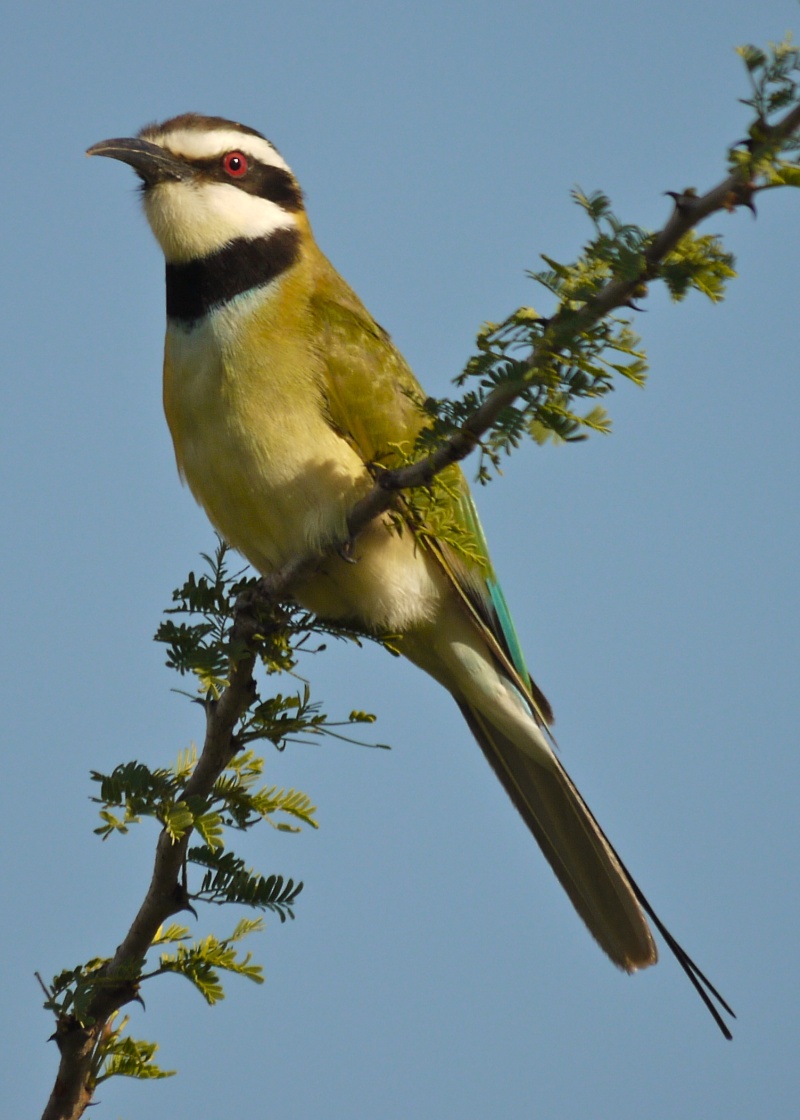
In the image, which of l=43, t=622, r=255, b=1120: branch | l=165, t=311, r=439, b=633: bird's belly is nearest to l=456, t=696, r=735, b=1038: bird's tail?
l=165, t=311, r=439, b=633: bird's belly

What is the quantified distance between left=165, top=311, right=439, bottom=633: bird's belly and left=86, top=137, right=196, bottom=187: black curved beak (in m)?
0.67

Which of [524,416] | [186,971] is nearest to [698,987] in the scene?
[186,971]

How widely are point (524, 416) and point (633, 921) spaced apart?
2.13 m

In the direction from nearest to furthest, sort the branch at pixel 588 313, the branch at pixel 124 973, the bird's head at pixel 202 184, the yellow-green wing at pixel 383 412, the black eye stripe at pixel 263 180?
the branch at pixel 588 313 → the branch at pixel 124 973 → the yellow-green wing at pixel 383 412 → the bird's head at pixel 202 184 → the black eye stripe at pixel 263 180

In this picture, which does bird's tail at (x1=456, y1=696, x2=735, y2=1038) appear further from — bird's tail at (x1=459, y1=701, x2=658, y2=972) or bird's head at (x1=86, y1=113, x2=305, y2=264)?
bird's head at (x1=86, y1=113, x2=305, y2=264)

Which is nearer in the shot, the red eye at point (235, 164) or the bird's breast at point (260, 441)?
the bird's breast at point (260, 441)

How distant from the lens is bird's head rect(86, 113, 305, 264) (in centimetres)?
429

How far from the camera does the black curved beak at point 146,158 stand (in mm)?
4309

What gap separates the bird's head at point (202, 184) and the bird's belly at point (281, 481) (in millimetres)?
448

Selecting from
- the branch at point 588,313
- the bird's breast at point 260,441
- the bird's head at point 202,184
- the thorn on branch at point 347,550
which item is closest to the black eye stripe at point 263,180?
the bird's head at point 202,184

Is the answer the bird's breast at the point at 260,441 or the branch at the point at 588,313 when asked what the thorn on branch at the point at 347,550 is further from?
the branch at the point at 588,313

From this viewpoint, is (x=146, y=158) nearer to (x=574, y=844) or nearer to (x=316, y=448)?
(x=316, y=448)

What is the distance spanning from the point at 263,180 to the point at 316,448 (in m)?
1.22

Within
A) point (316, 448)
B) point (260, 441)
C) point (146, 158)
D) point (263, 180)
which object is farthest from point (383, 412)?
point (146, 158)
